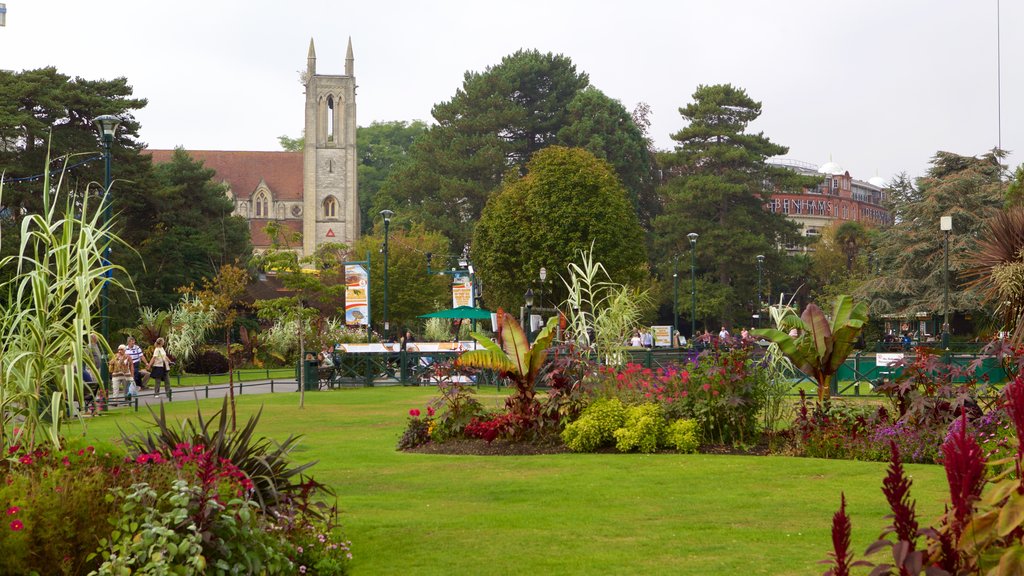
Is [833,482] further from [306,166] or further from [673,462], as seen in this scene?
[306,166]

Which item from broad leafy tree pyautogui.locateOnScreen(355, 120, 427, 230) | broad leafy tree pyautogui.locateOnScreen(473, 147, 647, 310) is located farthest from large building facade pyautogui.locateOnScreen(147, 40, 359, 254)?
broad leafy tree pyautogui.locateOnScreen(473, 147, 647, 310)

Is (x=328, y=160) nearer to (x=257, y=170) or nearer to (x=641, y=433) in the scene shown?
(x=257, y=170)

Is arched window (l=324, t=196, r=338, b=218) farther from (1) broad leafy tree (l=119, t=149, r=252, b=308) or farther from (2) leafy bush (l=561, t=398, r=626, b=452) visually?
(2) leafy bush (l=561, t=398, r=626, b=452)

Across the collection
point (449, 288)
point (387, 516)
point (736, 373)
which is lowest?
point (387, 516)

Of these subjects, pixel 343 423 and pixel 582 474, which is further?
pixel 343 423

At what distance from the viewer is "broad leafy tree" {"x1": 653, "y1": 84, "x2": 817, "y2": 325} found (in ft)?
249

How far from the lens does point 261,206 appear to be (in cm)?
11594

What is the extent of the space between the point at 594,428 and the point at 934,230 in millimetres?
54264

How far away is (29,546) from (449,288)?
65985mm

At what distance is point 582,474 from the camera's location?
12727mm

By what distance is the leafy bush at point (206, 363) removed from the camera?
1802 inches

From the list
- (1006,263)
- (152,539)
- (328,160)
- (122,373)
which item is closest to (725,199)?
(328,160)

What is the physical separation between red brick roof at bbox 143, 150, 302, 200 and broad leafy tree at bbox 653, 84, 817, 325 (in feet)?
160

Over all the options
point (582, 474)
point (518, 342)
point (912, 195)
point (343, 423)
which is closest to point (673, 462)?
point (582, 474)
